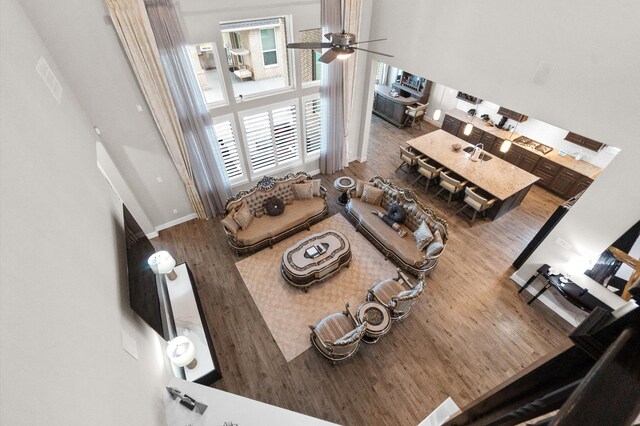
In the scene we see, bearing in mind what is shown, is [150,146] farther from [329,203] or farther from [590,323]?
[590,323]

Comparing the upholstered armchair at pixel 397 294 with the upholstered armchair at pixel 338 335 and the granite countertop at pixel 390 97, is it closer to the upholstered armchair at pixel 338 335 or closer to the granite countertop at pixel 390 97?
the upholstered armchair at pixel 338 335

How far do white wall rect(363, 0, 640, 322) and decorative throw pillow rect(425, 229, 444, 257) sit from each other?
5.68 ft

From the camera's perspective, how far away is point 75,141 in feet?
12.2

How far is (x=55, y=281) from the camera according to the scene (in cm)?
197

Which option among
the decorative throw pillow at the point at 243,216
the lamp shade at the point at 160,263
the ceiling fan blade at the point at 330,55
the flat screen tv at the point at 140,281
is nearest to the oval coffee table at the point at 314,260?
the decorative throw pillow at the point at 243,216

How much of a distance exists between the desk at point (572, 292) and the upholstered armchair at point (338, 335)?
3.46 m

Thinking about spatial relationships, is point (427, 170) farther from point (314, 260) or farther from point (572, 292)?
point (314, 260)

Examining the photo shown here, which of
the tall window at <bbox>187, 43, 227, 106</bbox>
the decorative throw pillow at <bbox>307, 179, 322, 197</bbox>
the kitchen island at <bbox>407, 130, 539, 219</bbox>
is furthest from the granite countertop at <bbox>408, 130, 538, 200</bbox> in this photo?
the tall window at <bbox>187, 43, 227, 106</bbox>

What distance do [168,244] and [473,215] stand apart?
7285 mm

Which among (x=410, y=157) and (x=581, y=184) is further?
(x=410, y=157)

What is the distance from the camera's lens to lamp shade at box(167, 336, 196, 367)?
3.88m

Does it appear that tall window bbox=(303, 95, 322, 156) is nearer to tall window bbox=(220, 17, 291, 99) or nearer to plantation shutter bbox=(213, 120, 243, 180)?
tall window bbox=(220, 17, 291, 99)

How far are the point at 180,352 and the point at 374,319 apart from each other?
2956mm

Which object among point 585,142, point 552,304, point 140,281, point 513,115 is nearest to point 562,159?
point 585,142
